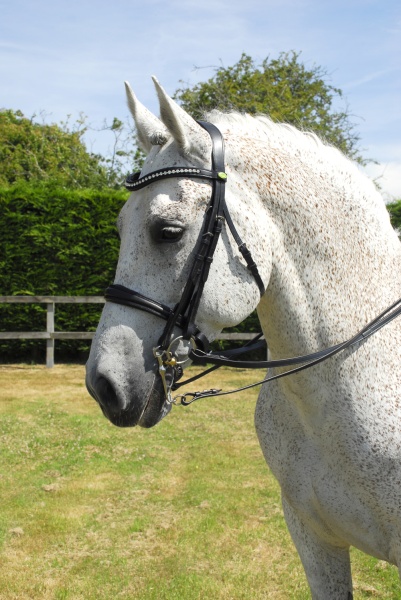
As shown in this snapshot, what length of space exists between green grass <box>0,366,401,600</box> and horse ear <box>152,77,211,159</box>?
10.4 ft

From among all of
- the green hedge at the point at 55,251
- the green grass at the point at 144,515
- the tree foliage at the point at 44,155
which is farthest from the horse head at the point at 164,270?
the tree foliage at the point at 44,155

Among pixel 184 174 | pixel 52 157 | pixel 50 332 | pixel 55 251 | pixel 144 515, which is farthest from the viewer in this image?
pixel 52 157

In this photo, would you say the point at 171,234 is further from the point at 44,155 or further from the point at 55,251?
the point at 44,155

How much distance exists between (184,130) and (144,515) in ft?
13.9

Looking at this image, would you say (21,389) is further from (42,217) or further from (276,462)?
(276,462)

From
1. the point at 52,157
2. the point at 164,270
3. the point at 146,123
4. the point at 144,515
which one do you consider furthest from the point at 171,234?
the point at 52,157

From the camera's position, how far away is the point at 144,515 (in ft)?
18.0

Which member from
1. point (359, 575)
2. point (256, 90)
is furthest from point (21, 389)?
point (256, 90)

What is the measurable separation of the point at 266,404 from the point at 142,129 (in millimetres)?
1259

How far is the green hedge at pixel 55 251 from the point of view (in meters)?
12.7

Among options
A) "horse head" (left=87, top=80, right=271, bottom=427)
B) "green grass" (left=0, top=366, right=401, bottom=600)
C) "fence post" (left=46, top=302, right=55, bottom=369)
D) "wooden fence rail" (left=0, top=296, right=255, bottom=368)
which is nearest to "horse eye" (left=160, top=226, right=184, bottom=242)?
"horse head" (left=87, top=80, right=271, bottom=427)

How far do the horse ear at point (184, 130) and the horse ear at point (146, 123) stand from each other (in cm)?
10

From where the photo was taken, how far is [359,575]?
14.4 feet

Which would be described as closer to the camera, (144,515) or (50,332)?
(144,515)
